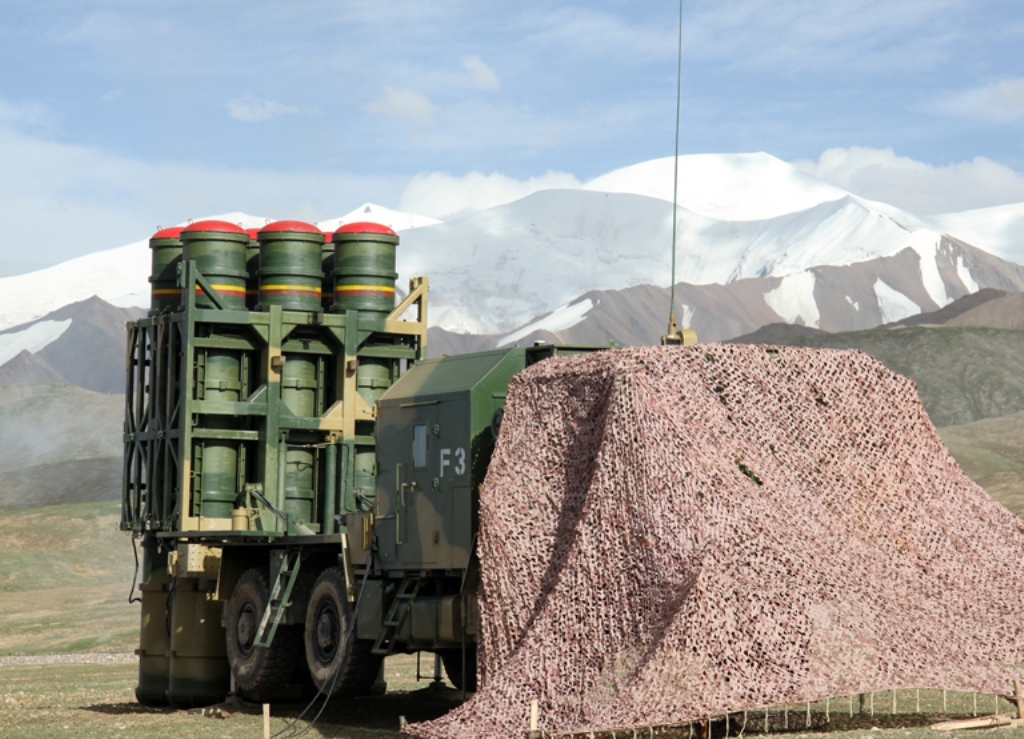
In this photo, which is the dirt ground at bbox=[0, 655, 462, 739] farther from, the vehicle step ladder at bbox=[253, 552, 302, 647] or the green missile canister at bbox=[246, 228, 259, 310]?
the green missile canister at bbox=[246, 228, 259, 310]

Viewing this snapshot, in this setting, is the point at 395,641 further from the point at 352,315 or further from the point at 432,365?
the point at 352,315

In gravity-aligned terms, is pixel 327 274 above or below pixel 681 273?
below

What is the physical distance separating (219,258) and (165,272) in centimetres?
121

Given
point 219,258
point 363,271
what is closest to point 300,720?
point 363,271

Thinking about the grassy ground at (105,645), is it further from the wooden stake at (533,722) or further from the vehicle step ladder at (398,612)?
the wooden stake at (533,722)

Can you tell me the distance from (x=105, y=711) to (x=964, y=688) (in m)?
11.1

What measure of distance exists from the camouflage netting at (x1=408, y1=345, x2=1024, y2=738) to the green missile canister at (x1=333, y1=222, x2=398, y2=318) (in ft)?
19.9

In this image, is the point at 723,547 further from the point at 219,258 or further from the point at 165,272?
the point at 165,272

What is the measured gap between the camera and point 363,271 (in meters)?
18.6

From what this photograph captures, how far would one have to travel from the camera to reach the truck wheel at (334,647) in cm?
1489

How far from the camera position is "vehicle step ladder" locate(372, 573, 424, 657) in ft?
46.4

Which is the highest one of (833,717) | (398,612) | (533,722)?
(398,612)

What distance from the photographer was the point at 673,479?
36.9 ft

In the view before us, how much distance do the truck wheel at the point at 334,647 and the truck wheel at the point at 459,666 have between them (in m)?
0.84
